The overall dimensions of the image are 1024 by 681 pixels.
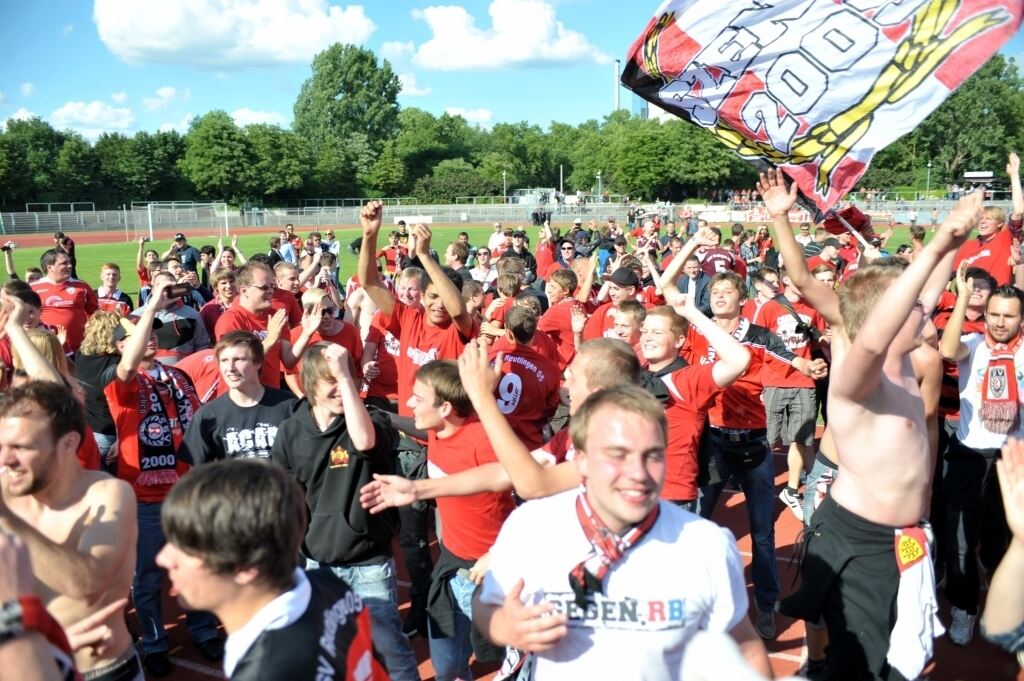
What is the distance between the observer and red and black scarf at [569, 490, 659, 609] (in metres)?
2.30

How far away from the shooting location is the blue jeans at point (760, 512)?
5406mm

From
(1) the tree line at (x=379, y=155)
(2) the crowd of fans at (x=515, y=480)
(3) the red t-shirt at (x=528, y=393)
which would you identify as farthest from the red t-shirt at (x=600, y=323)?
(1) the tree line at (x=379, y=155)

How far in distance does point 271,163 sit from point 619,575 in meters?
78.2

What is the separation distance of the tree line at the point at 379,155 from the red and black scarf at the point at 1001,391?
56.4m

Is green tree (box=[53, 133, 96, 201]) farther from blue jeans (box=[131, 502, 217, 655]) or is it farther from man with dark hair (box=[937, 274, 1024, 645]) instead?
man with dark hair (box=[937, 274, 1024, 645])

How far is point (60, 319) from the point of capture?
30.2ft

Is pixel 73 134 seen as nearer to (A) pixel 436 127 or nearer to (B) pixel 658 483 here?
(A) pixel 436 127

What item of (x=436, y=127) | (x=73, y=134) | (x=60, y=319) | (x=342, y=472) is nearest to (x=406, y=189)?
(x=436, y=127)

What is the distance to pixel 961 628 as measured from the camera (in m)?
5.18

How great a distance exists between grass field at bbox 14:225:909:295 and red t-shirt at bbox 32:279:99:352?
1566cm

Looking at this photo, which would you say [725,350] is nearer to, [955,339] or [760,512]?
[760,512]

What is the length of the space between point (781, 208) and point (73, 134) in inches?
3143

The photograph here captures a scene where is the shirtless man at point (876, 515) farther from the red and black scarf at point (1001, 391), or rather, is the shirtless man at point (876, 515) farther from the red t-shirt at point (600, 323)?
the red t-shirt at point (600, 323)

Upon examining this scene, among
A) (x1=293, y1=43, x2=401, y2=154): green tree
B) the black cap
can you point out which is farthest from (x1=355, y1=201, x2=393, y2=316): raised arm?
(x1=293, y1=43, x2=401, y2=154): green tree
